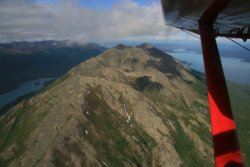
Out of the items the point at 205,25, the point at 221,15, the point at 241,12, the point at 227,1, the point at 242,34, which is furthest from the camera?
the point at 242,34

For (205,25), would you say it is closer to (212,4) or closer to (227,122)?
(212,4)

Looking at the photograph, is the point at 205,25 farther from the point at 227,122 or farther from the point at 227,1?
the point at 227,122

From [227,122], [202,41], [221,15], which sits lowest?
[227,122]

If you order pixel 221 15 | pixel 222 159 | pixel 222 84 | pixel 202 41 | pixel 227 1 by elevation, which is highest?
pixel 227 1

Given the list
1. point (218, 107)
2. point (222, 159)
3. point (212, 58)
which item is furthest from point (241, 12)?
point (222, 159)

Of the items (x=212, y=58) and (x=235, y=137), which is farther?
(x=212, y=58)

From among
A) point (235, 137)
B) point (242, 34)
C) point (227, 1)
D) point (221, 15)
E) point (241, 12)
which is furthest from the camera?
point (242, 34)

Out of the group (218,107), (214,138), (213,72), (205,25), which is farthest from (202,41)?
(214,138)

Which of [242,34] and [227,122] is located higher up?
[242,34]

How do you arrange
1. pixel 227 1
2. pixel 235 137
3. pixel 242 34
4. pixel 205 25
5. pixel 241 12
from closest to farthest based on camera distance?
pixel 227 1
pixel 235 137
pixel 241 12
pixel 205 25
pixel 242 34
